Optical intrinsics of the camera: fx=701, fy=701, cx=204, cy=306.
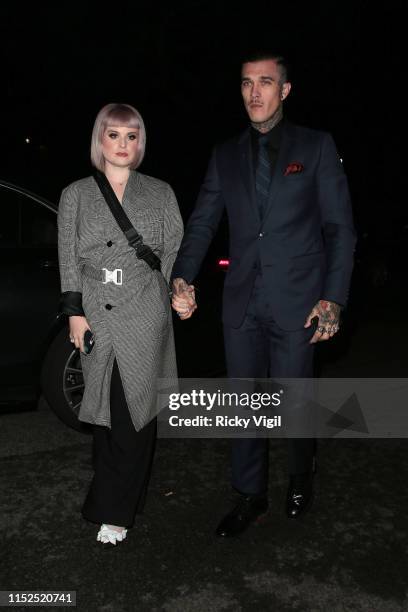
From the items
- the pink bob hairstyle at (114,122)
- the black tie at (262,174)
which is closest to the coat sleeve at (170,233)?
the pink bob hairstyle at (114,122)

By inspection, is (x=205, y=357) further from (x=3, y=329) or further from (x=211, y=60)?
(x=211, y=60)

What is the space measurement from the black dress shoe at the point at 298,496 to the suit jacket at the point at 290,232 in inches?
30.2

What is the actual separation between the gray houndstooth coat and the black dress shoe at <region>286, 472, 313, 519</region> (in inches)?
30.5

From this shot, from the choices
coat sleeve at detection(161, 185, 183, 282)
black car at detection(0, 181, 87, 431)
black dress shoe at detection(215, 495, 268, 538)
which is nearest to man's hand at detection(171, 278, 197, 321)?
coat sleeve at detection(161, 185, 183, 282)

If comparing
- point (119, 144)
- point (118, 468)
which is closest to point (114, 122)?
point (119, 144)

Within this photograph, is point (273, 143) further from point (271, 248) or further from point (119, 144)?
point (119, 144)

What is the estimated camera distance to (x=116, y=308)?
2939mm

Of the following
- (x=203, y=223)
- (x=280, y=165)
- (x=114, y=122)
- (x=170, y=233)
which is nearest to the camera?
(x=114, y=122)

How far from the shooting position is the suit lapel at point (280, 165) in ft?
9.78

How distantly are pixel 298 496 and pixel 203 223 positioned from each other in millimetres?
1344

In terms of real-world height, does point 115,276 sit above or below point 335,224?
below

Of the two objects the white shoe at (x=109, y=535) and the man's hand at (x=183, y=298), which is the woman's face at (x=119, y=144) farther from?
the white shoe at (x=109, y=535)

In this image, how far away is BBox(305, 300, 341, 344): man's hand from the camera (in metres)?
2.96

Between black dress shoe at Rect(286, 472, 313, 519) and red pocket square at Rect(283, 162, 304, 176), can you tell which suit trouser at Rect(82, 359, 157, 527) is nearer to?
black dress shoe at Rect(286, 472, 313, 519)
